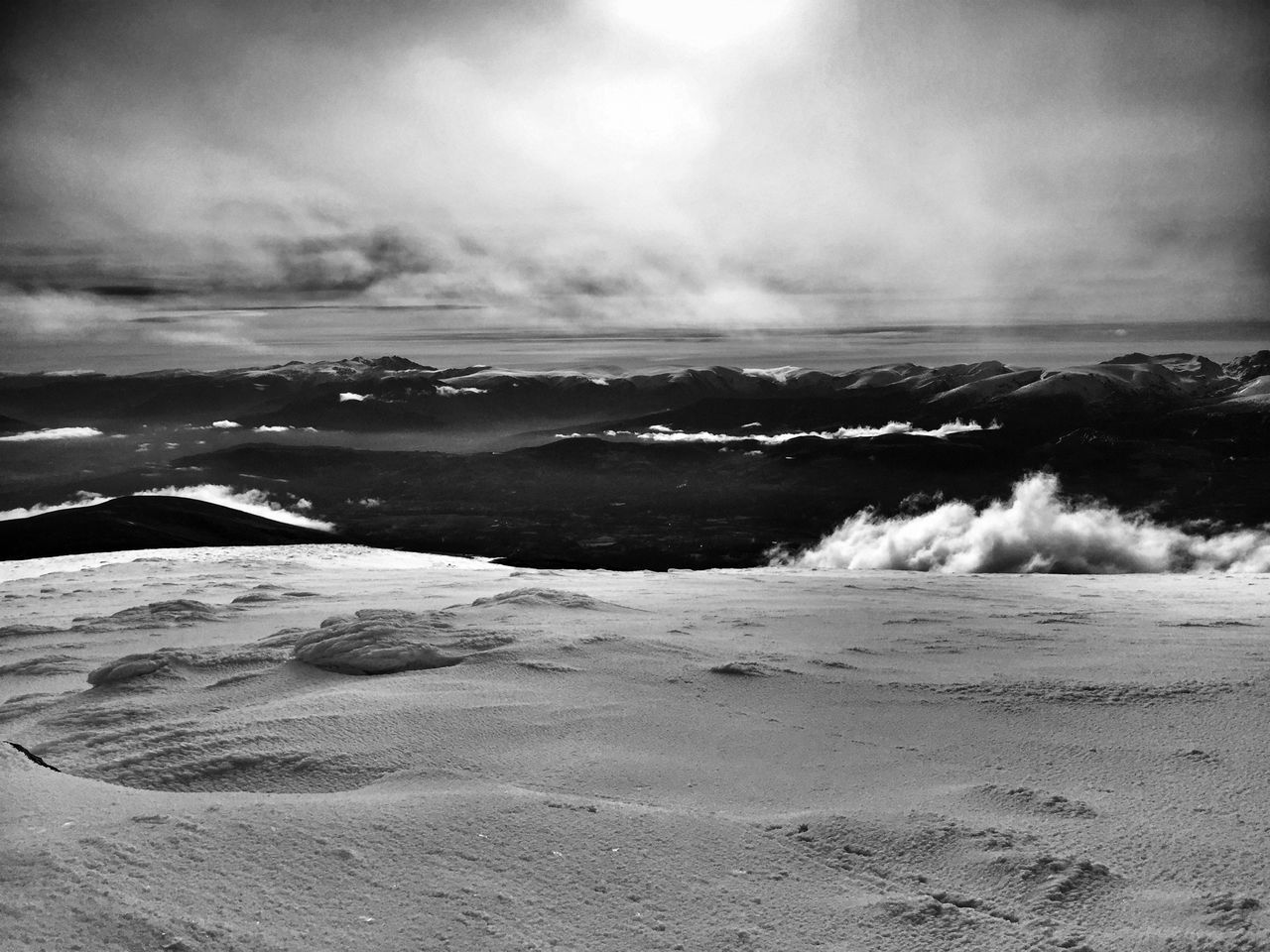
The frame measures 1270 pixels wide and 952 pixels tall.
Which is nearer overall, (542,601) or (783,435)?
(542,601)

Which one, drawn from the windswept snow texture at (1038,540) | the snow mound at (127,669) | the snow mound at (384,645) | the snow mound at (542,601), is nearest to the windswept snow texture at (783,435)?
the windswept snow texture at (1038,540)

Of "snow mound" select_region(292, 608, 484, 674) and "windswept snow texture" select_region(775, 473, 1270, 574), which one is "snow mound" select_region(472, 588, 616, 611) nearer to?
"snow mound" select_region(292, 608, 484, 674)

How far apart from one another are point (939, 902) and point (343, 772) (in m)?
3.13

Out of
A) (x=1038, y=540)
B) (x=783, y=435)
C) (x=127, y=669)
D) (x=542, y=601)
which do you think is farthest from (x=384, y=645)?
(x=783, y=435)

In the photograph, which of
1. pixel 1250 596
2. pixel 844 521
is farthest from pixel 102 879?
pixel 844 521

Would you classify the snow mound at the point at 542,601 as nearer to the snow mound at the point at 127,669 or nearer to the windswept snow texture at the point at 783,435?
the snow mound at the point at 127,669

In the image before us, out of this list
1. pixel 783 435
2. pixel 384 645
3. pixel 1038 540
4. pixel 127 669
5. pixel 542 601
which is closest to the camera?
pixel 127 669

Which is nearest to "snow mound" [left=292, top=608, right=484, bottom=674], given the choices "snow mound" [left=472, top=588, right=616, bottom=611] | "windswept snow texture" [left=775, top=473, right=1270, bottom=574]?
"snow mound" [left=472, top=588, right=616, bottom=611]

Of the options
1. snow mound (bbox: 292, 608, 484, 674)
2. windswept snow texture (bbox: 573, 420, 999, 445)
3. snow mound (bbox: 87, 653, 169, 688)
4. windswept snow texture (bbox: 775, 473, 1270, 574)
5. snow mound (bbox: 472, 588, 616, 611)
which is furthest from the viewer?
windswept snow texture (bbox: 573, 420, 999, 445)

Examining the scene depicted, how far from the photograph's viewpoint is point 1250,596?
12.0 meters

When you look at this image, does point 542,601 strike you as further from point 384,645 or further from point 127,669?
point 127,669

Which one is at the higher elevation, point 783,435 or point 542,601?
point 542,601

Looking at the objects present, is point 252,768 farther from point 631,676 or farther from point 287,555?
point 287,555

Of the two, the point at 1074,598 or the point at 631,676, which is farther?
the point at 1074,598
